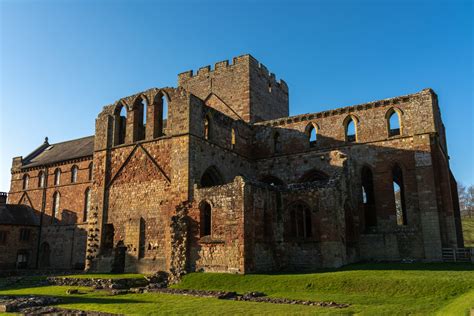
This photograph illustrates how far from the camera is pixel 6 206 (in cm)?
3741

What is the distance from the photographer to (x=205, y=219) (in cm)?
2205

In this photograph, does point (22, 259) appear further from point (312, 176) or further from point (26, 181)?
point (312, 176)

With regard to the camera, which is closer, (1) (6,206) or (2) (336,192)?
(2) (336,192)

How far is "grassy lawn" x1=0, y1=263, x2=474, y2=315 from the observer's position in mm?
12211

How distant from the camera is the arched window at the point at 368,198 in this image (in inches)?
1058

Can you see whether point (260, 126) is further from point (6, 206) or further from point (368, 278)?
point (6, 206)

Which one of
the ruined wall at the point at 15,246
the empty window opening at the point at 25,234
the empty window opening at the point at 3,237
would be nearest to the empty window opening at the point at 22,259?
the ruined wall at the point at 15,246

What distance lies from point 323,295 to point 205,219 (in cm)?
869

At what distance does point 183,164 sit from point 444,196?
15.7 meters

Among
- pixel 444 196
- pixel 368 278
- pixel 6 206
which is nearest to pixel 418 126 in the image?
pixel 444 196

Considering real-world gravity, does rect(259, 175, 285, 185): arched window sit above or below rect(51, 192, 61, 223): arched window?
above

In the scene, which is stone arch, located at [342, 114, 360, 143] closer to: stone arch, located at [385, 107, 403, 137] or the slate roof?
stone arch, located at [385, 107, 403, 137]

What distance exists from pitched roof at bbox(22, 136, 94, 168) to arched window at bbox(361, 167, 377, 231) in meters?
23.6

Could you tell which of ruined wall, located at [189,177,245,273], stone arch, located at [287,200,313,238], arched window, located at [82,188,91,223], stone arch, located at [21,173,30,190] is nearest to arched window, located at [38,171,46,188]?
stone arch, located at [21,173,30,190]
